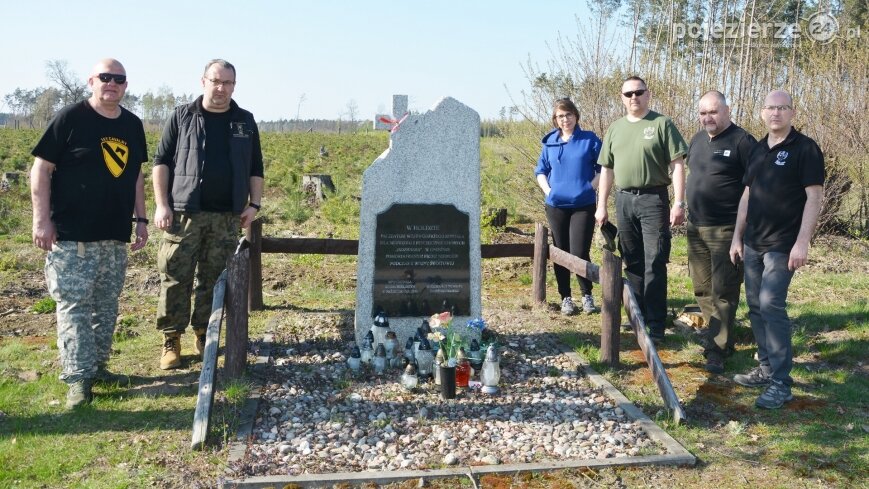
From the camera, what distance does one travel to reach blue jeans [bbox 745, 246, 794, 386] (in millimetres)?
4504

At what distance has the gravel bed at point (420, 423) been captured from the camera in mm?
3814

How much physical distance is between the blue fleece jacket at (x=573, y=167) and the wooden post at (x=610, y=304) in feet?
4.65

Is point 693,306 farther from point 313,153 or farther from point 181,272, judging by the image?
point 313,153

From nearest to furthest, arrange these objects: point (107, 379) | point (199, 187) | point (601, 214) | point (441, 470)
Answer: point (441, 470) < point (107, 379) < point (199, 187) < point (601, 214)

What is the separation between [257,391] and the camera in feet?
15.4

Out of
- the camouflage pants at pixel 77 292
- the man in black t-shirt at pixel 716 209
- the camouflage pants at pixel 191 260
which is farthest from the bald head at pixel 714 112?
the camouflage pants at pixel 77 292

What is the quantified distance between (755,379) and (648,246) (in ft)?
4.43

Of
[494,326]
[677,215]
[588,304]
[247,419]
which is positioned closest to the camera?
[247,419]

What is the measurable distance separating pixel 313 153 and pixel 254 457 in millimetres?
32483

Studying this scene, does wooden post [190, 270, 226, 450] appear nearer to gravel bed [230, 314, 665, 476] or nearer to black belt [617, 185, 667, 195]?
gravel bed [230, 314, 665, 476]

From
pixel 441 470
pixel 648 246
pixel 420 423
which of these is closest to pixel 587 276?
pixel 648 246

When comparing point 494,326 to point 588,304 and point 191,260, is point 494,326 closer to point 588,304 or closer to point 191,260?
point 588,304

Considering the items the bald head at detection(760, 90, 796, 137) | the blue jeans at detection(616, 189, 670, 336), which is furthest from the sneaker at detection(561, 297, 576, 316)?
the bald head at detection(760, 90, 796, 137)

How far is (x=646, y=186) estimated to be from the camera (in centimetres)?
577
